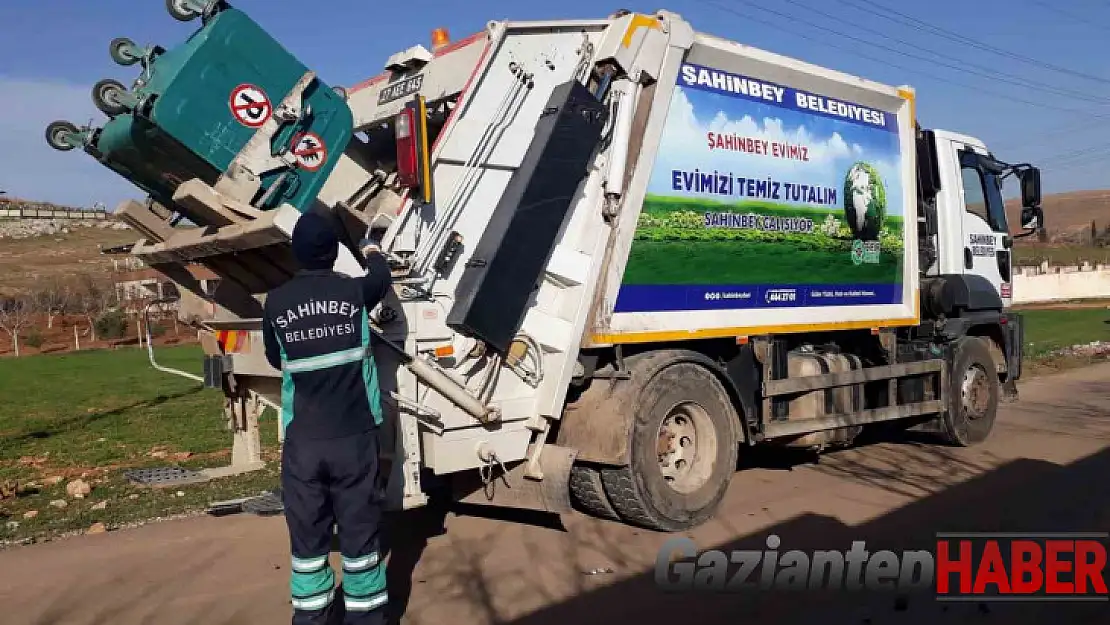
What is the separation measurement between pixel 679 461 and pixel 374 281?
2672mm

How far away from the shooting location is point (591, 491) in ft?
17.8

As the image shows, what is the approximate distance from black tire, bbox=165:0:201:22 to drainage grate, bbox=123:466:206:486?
338cm

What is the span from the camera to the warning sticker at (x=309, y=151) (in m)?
4.50

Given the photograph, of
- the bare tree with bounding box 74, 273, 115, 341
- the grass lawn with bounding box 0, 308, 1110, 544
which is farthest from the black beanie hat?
the bare tree with bounding box 74, 273, 115, 341

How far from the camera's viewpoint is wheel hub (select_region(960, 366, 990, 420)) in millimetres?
8477

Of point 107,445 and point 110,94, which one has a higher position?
point 110,94

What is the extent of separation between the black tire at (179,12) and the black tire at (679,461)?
123 inches

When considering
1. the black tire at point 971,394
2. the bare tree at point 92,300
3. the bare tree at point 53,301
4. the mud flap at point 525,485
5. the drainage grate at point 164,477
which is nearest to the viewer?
the mud flap at point 525,485

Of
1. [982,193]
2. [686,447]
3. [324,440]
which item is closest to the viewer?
[324,440]

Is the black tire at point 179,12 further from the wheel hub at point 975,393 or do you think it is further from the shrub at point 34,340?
the shrub at point 34,340

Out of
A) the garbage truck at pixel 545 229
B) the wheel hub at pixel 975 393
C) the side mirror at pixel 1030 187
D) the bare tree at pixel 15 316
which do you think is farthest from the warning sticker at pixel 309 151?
the bare tree at pixel 15 316

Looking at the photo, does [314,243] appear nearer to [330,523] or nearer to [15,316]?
[330,523]

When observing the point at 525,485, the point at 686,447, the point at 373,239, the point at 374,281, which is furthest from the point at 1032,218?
the point at 374,281

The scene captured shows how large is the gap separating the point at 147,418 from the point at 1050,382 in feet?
43.8
